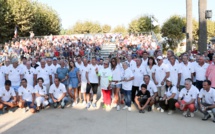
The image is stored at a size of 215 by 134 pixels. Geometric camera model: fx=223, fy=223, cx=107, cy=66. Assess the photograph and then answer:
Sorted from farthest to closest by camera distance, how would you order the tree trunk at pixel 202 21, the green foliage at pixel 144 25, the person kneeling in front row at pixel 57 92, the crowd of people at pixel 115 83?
the green foliage at pixel 144 25 → the tree trunk at pixel 202 21 → the person kneeling in front row at pixel 57 92 → the crowd of people at pixel 115 83

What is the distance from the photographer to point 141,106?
24.2ft

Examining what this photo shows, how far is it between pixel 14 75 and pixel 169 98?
534 centimetres

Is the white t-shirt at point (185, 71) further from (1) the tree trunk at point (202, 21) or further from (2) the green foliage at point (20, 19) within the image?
(2) the green foliage at point (20, 19)

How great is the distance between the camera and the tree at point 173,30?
39750mm

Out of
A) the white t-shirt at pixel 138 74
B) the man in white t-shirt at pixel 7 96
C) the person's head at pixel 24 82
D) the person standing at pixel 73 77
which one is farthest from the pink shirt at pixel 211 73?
the man in white t-shirt at pixel 7 96

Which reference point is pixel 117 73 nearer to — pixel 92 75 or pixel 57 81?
pixel 92 75

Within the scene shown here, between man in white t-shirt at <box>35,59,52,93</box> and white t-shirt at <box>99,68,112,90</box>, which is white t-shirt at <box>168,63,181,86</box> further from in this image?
man in white t-shirt at <box>35,59,52,93</box>

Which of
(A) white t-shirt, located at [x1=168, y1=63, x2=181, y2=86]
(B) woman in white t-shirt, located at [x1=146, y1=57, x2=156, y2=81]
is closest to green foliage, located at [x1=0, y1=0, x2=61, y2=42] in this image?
(B) woman in white t-shirt, located at [x1=146, y1=57, x2=156, y2=81]

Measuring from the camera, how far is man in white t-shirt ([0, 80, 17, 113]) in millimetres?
7207

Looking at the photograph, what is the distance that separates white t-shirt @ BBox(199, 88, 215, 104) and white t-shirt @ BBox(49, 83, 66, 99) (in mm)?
4457

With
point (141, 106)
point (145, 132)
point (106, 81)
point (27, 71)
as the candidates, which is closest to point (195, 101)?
point (141, 106)

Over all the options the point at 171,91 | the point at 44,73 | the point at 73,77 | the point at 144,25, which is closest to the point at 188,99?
the point at 171,91

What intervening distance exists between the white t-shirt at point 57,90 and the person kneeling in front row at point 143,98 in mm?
2579

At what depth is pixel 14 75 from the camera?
7.85 meters
